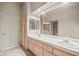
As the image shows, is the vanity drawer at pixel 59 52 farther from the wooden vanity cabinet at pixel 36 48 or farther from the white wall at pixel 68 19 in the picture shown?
the wooden vanity cabinet at pixel 36 48

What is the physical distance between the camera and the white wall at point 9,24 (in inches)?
99.0

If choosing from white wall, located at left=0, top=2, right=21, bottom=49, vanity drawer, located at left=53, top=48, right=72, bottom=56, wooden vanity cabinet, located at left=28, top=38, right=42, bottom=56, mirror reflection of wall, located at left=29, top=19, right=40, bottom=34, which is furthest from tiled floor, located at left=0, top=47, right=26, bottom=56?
mirror reflection of wall, located at left=29, top=19, right=40, bottom=34

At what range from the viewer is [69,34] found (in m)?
2.29

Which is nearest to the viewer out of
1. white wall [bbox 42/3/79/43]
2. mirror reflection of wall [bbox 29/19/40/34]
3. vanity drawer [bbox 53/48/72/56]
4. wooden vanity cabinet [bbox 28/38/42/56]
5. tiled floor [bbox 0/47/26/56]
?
vanity drawer [bbox 53/48/72/56]

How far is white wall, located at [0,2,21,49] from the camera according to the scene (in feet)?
8.25

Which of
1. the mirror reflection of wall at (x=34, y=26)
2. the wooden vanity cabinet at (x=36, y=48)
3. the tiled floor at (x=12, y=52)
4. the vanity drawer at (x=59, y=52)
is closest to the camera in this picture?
the vanity drawer at (x=59, y=52)

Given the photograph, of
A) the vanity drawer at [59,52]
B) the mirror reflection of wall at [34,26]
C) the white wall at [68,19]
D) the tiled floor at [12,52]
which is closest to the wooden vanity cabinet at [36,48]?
the mirror reflection of wall at [34,26]

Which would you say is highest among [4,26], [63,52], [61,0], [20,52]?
[61,0]

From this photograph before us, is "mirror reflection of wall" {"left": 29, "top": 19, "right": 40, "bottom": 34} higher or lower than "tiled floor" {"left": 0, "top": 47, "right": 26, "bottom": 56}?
higher

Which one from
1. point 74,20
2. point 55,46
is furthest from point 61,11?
point 55,46

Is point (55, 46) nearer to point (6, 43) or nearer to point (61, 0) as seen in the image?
point (61, 0)

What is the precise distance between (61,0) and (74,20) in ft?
1.72

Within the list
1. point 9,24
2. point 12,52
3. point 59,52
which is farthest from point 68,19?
point 12,52

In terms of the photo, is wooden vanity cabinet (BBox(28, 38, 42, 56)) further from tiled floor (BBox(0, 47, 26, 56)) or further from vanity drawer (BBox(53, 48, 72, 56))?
vanity drawer (BBox(53, 48, 72, 56))
